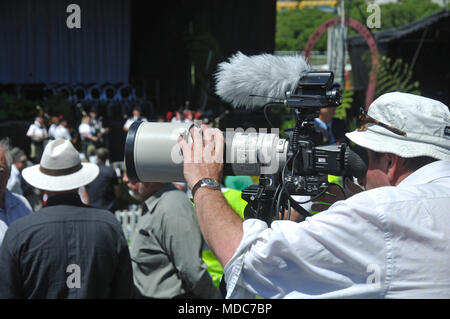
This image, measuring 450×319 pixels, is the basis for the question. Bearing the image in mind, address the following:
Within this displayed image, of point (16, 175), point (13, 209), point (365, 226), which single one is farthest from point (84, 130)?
point (365, 226)

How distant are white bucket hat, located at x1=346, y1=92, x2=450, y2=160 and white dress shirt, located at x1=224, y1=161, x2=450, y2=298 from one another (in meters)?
0.12

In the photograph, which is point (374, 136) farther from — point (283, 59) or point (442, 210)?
point (283, 59)

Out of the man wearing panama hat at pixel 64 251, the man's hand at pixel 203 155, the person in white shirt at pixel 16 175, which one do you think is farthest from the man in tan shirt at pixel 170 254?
the person in white shirt at pixel 16 175

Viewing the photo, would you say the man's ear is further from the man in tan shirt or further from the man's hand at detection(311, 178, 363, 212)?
the man in tan shirt

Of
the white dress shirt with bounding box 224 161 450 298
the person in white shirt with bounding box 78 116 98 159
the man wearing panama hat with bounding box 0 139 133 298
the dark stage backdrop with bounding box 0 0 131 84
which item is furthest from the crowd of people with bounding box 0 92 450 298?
the dark stage backdrop with bounding box 0 0 131 84

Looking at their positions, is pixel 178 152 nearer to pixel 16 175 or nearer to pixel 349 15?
pixel 16 175

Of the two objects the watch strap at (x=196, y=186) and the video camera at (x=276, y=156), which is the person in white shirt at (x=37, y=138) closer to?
the video camera at (x=276, y=156)

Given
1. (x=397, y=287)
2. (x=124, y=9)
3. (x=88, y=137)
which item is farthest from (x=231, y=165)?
(x=124, y=9)

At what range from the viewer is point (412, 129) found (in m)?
1.26

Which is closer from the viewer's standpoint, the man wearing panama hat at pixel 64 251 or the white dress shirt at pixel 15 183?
the man wearing panama hat at pixel 64 251

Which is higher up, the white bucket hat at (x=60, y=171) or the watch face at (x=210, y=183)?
the watch face at (x=210, y=183)

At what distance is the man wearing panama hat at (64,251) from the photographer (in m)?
2.18

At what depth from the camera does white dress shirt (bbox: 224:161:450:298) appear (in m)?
1.11

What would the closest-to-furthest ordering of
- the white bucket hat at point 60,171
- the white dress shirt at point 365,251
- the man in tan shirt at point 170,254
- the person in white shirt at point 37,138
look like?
the white dress shirt at point 365,251 < the white bucket hat at point 60,171 < the man in tan shirt at point 170,254 < the person in white shirt at point 37,138
